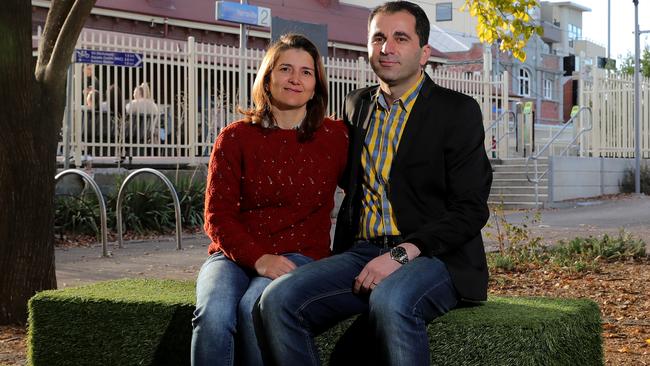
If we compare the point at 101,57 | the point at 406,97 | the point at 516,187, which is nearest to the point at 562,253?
the point at 406,97

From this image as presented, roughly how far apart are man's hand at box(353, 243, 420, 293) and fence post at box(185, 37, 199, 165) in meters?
12.0

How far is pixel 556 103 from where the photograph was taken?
62281 millimetres

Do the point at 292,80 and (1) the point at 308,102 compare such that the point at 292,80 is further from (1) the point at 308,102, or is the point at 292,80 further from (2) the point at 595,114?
(2) the point at 595,114

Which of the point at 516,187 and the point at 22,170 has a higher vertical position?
the point at 22,170

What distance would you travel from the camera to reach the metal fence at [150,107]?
46.6ft

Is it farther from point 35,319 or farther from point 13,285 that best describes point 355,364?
point 13,285

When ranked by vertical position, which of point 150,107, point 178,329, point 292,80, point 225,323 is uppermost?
point 150,107

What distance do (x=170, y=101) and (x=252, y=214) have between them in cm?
1258

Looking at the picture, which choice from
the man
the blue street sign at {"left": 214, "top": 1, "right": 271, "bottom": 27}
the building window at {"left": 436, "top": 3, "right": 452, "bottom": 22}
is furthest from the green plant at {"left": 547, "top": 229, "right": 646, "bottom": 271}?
the building window at {"left": 436, "top": 3, "right": 452, "bottom": 22}

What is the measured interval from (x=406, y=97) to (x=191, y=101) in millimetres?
11939

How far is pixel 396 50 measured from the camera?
378cm

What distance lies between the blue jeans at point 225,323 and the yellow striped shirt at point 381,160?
1.50 ft

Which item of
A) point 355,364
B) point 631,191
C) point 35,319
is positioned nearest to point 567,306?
point 355,364

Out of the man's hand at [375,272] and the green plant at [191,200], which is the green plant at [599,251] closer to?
the man's hand at [375,272]
